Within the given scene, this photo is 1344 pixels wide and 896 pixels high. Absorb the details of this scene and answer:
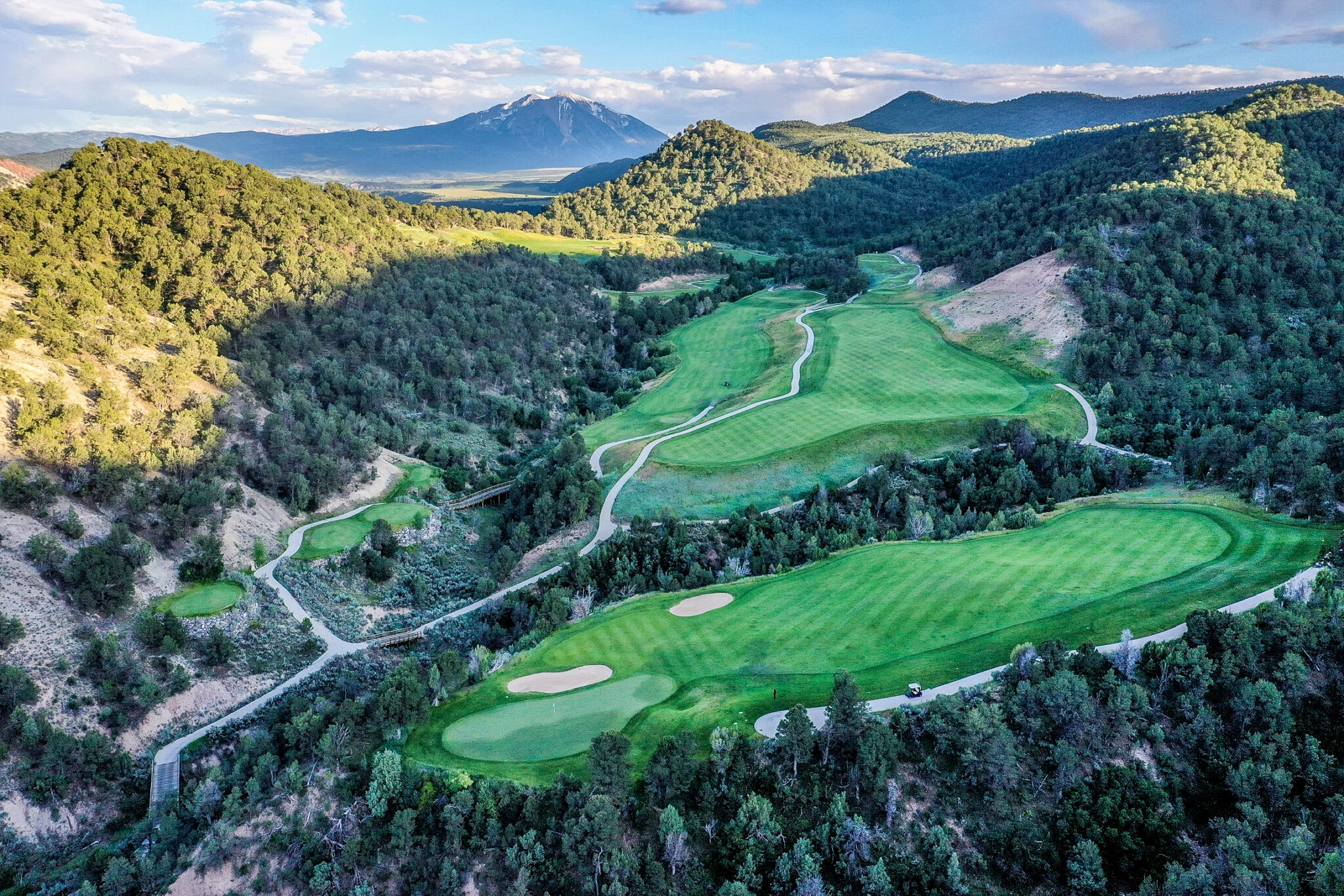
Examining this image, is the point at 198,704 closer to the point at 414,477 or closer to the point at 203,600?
the point at 203,600

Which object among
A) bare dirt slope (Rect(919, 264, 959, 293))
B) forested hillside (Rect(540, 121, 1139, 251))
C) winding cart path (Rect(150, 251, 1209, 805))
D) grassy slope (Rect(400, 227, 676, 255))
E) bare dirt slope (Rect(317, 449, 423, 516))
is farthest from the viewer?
forested hillside (Rect(540, 121, 1139, 251))

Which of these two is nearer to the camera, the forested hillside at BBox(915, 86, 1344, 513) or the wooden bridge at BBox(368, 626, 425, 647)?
the wooden bridge at BBox(368, 626, 425, 647)

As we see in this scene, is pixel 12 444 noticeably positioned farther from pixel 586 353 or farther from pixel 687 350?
pixel 687 350

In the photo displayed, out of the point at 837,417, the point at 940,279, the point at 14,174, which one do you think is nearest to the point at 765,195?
the point at 940,279

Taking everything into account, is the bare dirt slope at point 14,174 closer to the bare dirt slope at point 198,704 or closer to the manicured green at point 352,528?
the manicured green at point 352,528

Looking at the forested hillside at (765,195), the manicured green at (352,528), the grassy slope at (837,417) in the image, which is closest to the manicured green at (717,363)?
the grassy slope at (837,417)

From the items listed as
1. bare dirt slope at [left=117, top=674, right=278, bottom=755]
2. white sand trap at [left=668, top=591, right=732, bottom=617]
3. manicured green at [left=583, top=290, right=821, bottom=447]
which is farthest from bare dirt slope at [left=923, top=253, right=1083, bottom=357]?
bare dirt slope at [left=117, top=674, right=278, bottom=755]

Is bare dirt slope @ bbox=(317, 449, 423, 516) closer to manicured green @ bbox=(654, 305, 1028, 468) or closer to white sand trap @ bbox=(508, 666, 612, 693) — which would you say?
manicured green @ bbox=(654, 305, 1028, 468)
